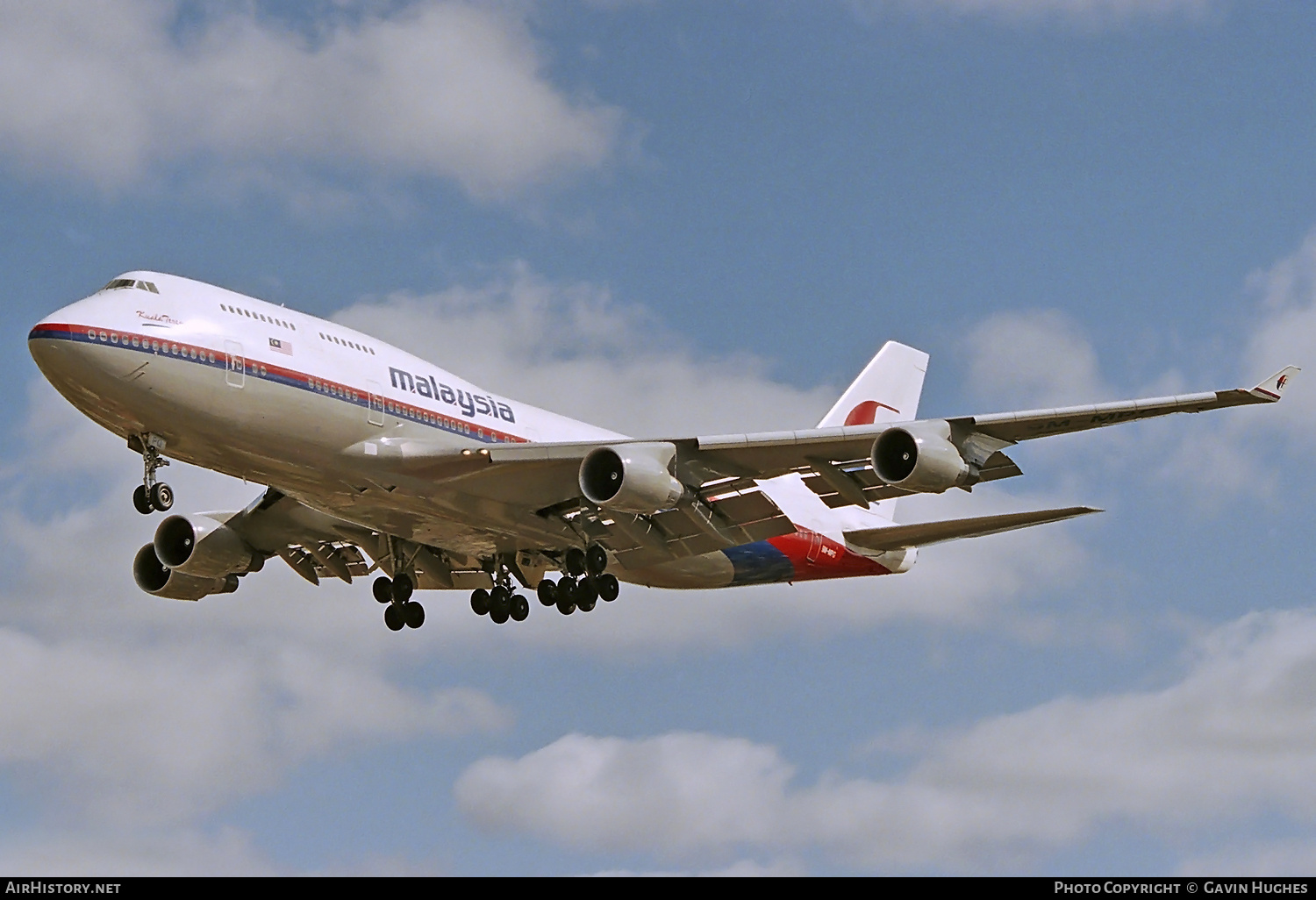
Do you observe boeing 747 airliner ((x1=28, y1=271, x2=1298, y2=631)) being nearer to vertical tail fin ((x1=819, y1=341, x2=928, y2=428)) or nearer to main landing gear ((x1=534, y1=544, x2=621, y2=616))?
main landing gear ((x1=534, y1=544, x2=621, y2=616))

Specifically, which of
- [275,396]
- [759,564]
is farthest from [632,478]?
[759,564]

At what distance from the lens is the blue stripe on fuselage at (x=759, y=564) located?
39.3 metres

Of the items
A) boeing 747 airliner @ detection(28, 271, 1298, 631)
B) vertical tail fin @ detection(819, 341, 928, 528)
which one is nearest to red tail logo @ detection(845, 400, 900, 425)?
vertical tail fin @ detection(819, 341, 928, 528)

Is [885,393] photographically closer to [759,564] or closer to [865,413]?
[865,413]

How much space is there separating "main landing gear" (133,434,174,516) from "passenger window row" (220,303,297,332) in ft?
9.10

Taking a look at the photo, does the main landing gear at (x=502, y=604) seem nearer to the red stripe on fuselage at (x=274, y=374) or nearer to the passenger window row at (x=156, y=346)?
the red stripe on fuselage at (x=274, y=374)

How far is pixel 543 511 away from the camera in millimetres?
34656

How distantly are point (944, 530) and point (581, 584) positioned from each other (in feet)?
29.0

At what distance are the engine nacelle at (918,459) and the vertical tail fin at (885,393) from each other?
42.6ft

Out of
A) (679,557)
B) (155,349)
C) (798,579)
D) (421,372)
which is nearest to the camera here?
(155,349)

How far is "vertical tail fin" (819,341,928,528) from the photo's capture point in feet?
147

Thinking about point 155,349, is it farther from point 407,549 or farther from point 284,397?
point 407,549
